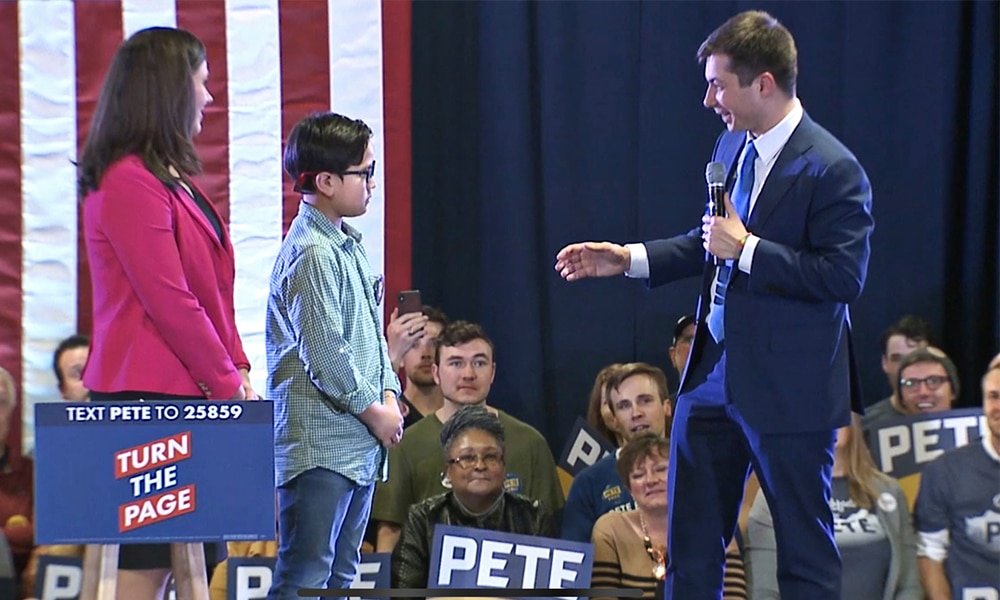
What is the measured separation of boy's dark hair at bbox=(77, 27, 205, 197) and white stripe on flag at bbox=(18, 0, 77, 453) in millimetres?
2477

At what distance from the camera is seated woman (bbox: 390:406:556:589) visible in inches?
181

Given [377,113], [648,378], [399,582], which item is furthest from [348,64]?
[399,582]

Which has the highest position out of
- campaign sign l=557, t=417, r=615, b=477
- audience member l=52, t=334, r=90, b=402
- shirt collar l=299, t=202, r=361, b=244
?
shirt collar l=299, t=202, r=361, b=244

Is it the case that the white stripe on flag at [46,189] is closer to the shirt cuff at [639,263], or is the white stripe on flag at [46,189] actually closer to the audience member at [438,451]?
the audience member at [438,451]

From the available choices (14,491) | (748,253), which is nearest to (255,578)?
(14,491)

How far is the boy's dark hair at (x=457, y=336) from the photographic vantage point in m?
5.17

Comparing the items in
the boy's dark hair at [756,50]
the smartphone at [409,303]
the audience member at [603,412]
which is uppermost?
the boy's dark hair at [756,50]

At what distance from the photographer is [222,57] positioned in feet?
16.9

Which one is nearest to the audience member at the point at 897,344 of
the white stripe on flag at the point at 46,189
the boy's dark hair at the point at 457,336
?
the boy's dark hair at the point at 457,336

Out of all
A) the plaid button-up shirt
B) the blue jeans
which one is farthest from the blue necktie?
the blue jeans

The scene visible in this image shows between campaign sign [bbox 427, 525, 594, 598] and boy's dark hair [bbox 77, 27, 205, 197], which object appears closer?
boy's dark hair [bbox 77, 27, 205, 197]

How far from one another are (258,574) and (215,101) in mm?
1808

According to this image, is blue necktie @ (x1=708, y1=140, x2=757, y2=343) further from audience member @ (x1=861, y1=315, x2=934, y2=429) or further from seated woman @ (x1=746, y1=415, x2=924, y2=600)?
audience member @ (x1=861, y1=315, x2=934, y2=429)

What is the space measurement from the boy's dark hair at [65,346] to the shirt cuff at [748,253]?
9.95 feet
